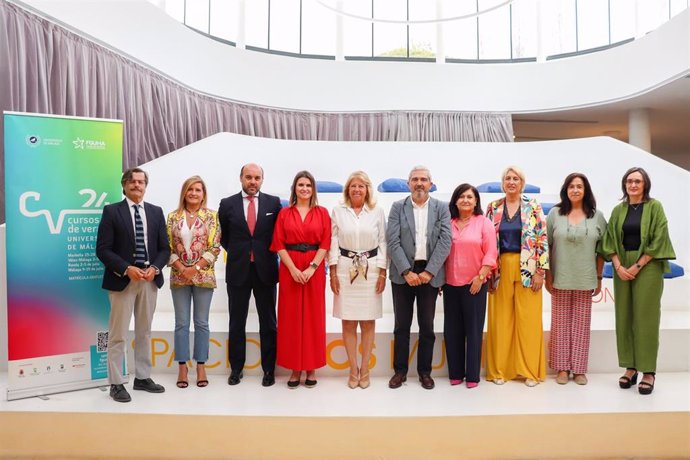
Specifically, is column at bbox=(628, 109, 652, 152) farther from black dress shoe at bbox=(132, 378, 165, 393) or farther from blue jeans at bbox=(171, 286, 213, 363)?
black dress shoe at bbox=(132, 378, 165, 393)

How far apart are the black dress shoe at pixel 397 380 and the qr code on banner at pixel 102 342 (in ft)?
6.52

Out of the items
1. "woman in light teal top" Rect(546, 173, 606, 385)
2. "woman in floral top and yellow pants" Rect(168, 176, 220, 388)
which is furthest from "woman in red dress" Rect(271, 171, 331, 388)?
"woman in light teal top" Rect(546, 173, 606, 385)

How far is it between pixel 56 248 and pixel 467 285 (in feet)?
8.99

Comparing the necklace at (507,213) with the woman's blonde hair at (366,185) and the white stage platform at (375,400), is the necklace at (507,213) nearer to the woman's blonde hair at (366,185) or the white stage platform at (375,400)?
the woman's blonde hair at (366,185)

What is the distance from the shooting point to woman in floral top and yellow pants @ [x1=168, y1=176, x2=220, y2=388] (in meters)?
3.21

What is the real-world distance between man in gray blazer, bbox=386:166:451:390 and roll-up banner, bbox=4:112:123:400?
200 cm

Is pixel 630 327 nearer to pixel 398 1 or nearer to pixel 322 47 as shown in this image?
pixel 322 47

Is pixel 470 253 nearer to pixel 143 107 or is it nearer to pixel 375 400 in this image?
pixel 375 400

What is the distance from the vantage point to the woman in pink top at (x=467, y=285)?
10.6ft

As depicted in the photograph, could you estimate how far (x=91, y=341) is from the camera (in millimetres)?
3311

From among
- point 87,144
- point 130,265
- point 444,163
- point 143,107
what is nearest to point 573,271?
point 130,265

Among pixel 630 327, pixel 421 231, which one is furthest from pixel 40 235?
pixel 630 327

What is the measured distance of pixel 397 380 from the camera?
3.28 m

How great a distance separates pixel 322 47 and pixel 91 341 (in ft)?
29.7
